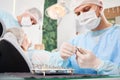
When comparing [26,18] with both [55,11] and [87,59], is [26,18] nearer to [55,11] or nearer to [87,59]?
[55,11]

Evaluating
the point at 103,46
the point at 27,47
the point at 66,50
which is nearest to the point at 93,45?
the point at 103,46

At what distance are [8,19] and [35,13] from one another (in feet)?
0.58

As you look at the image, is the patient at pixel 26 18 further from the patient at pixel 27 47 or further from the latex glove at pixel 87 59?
the latex glove at pixel 87 59

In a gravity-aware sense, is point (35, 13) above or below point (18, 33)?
above

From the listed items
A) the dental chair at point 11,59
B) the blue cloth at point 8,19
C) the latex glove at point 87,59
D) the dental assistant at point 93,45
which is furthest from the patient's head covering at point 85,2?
the dental chair at point 11,59

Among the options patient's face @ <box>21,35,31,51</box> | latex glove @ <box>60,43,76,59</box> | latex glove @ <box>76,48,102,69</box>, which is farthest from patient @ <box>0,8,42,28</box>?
latex glove @ <box>76,48,102,69</box>

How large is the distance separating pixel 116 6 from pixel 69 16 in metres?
0.29

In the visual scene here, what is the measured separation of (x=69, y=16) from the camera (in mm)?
1407

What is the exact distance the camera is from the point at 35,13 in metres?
1.45

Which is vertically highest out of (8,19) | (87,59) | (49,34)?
(8,19)

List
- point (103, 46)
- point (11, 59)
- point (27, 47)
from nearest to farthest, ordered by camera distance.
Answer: point (11, 59) → point (103, 46) → point (27, 47)

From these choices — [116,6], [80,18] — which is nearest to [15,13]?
[80,18]

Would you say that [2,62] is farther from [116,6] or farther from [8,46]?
[116,6]

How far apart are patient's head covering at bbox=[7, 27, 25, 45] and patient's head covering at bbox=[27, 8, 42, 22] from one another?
0.12 m
